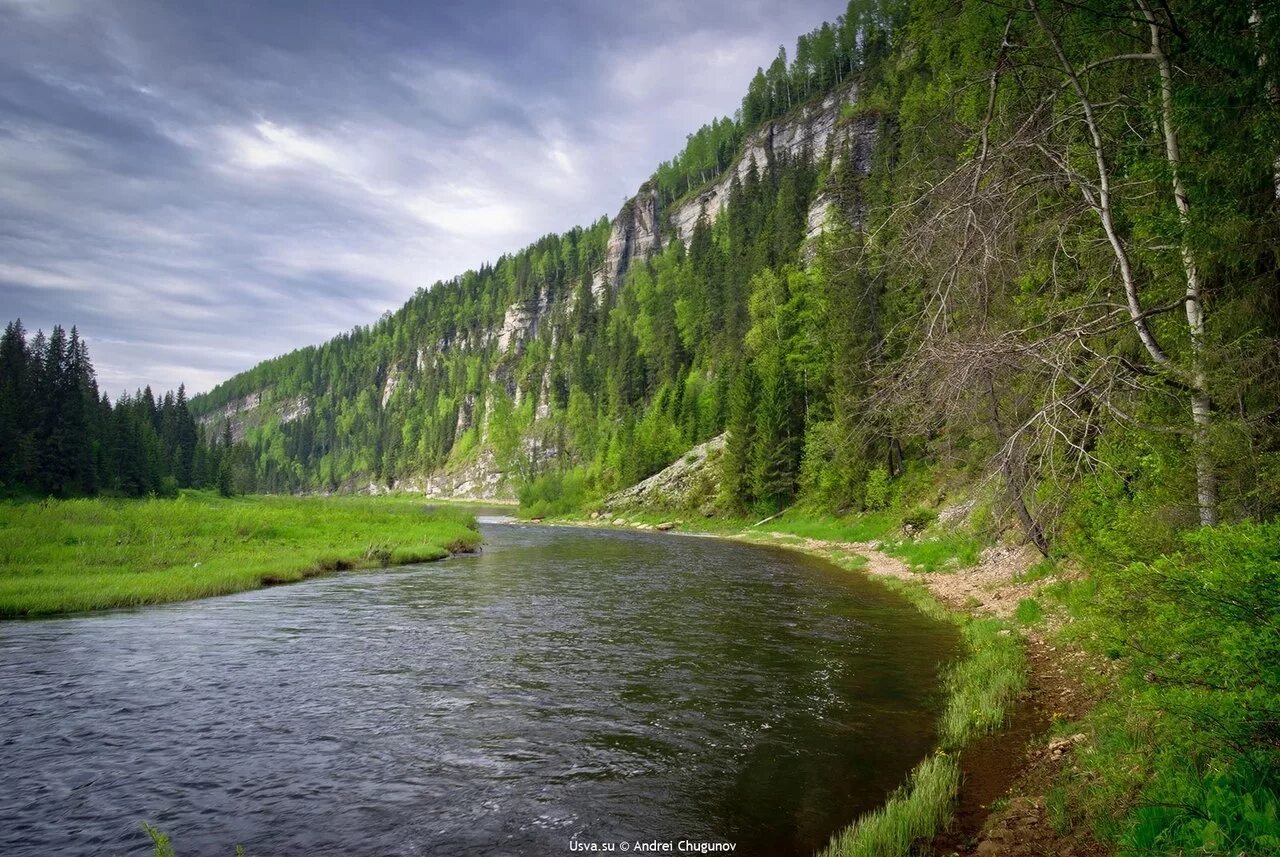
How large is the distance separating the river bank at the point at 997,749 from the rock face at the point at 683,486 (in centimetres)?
4636

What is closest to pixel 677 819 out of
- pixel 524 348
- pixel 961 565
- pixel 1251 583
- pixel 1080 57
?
pixel 1251 583

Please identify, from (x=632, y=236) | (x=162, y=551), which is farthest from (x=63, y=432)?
(x=632, y=236)

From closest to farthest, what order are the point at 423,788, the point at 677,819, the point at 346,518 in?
1. the point at 677,819
2. the point at 423,788
3. the point at 346,518

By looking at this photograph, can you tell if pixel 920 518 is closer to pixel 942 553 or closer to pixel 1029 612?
pixel 942 553

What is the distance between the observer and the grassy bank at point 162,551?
67.7 feet

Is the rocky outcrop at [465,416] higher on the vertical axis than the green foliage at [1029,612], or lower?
higher

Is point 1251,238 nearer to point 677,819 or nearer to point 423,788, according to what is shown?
point 677,819

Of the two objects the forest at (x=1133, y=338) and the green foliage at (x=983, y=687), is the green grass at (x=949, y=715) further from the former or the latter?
the forest at (x=1133, y=338)

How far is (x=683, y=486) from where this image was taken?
68.7m

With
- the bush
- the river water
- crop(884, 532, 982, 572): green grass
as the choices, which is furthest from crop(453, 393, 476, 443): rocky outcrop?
the river water

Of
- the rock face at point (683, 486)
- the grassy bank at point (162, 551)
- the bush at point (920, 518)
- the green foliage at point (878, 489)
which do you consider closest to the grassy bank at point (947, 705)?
the bush at point (920, 518)

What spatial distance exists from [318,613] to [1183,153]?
22990mm

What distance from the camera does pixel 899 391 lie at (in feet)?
24.7

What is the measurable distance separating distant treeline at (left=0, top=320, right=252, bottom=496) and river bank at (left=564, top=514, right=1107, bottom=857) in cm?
9451
